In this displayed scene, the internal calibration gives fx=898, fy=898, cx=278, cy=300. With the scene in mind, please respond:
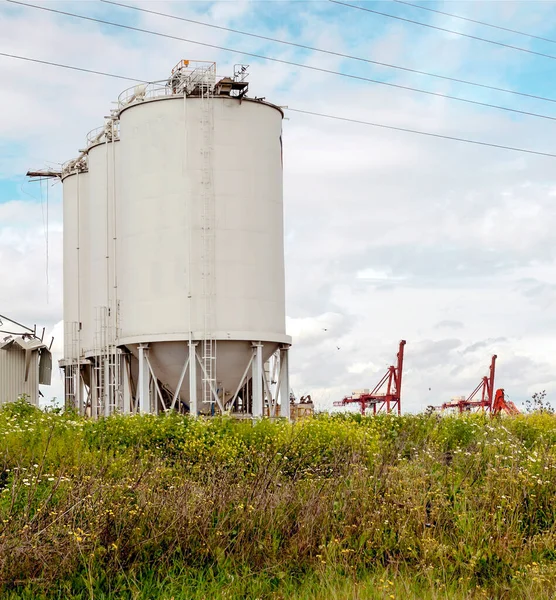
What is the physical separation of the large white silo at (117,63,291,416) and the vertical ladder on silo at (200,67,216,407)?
29 millimetres

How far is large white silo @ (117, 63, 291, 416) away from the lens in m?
25.9

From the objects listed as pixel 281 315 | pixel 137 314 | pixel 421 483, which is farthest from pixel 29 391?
pixel 421 483

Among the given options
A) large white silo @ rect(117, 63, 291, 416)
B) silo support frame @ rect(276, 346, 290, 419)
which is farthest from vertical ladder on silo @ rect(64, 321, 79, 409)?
silo support frame @ rect(276, 346, 290, 419)

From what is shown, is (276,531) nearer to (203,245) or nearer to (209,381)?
(209,381)

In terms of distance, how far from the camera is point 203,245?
2584cm

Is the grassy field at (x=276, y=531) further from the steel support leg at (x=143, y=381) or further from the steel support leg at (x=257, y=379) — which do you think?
the steel support leg at (x=143, y=381)

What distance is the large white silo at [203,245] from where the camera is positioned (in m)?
25.9

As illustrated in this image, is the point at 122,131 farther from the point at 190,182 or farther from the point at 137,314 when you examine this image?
the point at 137,314

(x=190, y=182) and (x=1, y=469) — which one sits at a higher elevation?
(x=190, y=182)

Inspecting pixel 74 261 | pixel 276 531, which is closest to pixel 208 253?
pixel 74 261

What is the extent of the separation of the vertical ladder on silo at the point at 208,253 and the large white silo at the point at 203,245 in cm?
3

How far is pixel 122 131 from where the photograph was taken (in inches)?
1123

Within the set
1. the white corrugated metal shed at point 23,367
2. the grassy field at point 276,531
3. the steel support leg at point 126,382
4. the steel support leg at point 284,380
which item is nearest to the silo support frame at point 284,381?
the steel support leg at point 284,380

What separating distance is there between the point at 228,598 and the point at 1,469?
17.0ft
